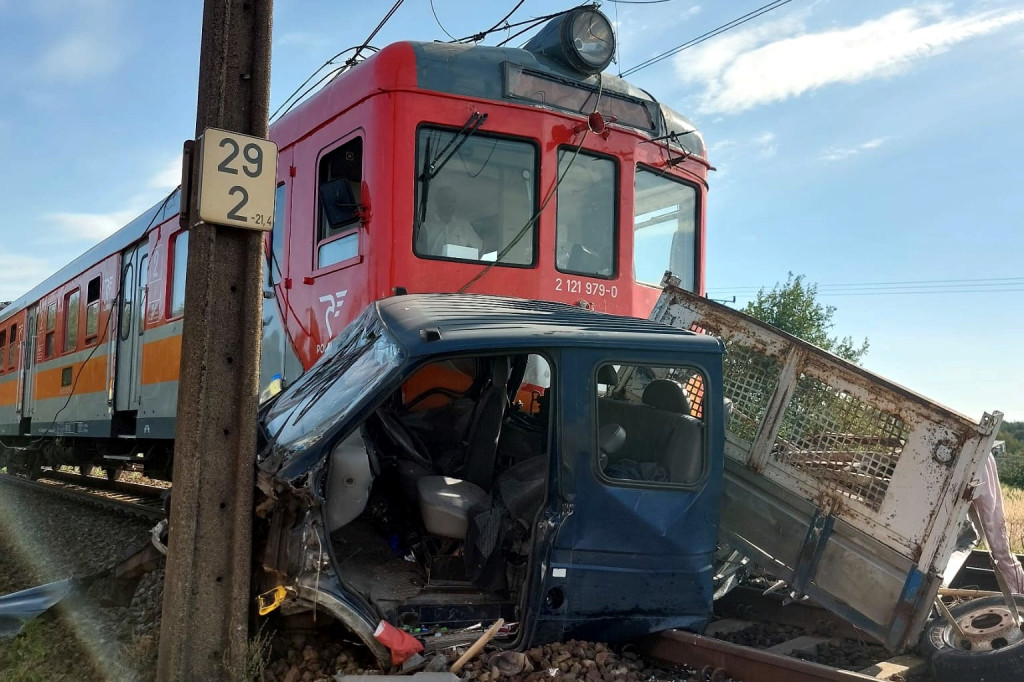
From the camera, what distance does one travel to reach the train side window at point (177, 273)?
847cm

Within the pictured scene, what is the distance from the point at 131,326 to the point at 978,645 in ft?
28.8

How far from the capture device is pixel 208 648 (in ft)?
12.9

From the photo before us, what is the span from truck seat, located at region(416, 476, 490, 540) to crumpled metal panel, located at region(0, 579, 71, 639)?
2215 millimetres

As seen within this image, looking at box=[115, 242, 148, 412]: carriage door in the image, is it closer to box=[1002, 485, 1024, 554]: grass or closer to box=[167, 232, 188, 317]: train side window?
box=[167, 232, 188, 317]: train side window

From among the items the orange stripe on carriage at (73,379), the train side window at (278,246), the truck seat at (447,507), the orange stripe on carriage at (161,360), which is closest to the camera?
the truck seat at (447,507)

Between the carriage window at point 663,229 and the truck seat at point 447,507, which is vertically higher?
the carriage window at point 663,229

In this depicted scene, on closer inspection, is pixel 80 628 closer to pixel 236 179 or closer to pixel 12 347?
pixel 236 179

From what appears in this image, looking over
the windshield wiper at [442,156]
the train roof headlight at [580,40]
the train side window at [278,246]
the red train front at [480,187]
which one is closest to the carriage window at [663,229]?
the red train front at [480,187]

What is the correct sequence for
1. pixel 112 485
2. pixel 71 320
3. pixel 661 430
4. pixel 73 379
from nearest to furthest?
pixel 661 430, pixel 73 379, pixel 71 320, pixel 112 485

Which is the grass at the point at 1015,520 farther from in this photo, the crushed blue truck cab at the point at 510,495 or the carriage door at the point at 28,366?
the carriage door at the point at 28,366

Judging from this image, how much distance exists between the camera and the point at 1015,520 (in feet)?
38.0

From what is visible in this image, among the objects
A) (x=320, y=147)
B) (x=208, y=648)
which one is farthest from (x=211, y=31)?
(x=208, y=648)

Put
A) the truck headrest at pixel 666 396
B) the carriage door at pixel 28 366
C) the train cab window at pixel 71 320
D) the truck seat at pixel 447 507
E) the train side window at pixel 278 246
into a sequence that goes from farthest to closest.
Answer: the carriage door at pixel 28 366
the train cab window at pixel 71 320
the train side window at pixel 278 246
the truck headrest at pixel 666 396
the truck seat at pixel 447 507

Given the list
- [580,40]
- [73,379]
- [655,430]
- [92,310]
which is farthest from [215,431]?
[73,379]
